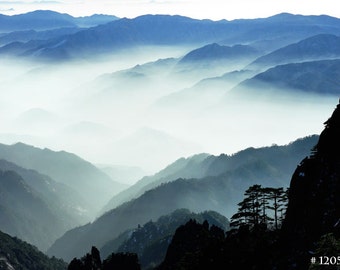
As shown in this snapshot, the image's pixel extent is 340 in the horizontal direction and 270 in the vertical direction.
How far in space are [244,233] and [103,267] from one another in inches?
2828

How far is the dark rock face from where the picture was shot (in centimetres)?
5419

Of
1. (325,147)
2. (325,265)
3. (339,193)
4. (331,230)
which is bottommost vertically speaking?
(325,265)

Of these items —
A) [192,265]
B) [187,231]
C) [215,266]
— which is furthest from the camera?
[187,231]

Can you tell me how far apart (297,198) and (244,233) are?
54.0 ft

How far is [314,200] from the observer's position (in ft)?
191

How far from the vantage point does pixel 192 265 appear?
83625mm

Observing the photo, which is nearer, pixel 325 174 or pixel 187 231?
pixel 325 174

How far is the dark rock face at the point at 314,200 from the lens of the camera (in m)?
54.2

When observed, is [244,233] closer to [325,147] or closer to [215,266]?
[215,266]

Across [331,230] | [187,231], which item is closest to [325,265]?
[331,230]

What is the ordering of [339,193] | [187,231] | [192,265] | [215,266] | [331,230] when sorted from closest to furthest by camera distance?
[331,230], [339,193], [215,266], [192,265], [187,231]

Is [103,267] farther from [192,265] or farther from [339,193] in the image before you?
[339,193]

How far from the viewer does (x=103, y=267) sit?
461 feet

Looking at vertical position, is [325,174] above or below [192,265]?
above
